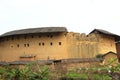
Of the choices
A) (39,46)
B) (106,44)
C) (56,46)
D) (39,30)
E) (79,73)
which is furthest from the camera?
(106,44)

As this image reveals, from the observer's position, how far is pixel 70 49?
110 feet

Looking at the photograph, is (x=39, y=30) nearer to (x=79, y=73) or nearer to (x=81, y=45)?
(x=81, y=45)

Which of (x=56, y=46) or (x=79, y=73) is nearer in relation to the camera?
(x=79, y=73)

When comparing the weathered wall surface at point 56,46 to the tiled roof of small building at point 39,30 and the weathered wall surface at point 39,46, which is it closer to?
the weathered wall surface at point 39,46

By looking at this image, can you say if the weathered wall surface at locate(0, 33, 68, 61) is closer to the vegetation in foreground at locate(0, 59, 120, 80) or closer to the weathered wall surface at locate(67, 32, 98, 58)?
the weathered wall surface at locate(67, 32, 98, 58)

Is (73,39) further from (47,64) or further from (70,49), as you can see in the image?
(47,64)

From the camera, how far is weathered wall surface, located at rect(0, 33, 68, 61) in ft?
109

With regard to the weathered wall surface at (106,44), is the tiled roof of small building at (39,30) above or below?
above

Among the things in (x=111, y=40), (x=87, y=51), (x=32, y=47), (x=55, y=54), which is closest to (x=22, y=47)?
(x=32, y=47)

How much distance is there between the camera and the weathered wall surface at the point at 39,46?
1304 inches

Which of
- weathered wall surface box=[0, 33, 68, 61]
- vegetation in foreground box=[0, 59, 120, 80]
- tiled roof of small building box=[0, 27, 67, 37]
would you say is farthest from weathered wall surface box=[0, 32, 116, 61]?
vegetation in foreground box=[0, 59, 120, 80]

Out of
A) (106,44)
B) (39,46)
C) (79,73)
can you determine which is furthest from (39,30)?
(79,73)

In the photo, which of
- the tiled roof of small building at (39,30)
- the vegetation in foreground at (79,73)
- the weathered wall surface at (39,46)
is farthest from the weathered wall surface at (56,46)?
the vegetation in foreground at (79,73)

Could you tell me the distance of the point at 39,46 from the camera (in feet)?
110
